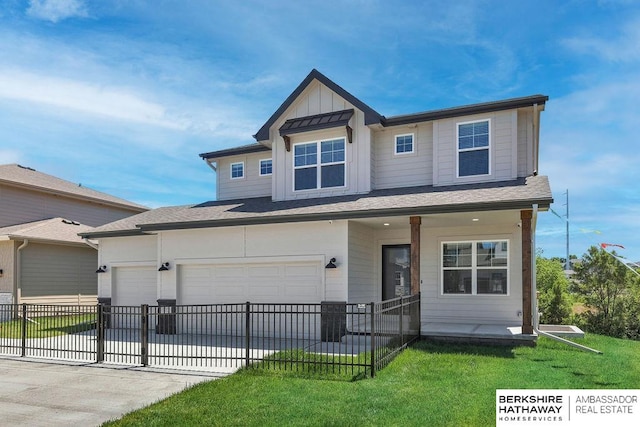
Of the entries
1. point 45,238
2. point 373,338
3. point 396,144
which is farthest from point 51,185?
point 373,338

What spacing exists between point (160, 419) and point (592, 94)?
1712cm

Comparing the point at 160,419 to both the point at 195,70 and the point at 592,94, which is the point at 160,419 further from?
the point at 592,94

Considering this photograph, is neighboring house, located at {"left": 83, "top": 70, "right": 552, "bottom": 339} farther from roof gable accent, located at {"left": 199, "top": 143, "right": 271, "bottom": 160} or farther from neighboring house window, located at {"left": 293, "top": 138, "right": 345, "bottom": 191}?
roof gable accent, located at {"left": 199, "top": 143, "right": 271, "bottom": 160}

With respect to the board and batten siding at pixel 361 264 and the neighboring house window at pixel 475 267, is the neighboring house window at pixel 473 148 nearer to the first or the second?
the neighboring house window at pixel 475 267

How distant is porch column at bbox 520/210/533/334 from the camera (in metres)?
10.1

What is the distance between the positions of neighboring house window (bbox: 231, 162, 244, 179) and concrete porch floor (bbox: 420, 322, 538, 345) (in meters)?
8.56

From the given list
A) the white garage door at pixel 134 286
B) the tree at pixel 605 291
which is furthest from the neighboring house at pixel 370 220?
the tree at pixel 605 291

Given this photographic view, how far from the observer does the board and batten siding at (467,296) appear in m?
12.6

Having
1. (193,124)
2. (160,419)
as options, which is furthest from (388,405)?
(193,124)

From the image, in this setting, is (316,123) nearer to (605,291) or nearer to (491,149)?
(491,149)

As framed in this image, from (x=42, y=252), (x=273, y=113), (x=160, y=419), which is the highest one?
(x=273, y=113)

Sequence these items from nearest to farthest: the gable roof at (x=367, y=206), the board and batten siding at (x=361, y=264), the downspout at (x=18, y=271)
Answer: the gable roof at (x=367, y=206)
the board and batten siding at (x=361, y=264)
the downspout at (x=18, y=271)

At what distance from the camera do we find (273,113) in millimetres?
15117

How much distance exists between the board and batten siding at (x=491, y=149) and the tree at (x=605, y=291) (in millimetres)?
5934
